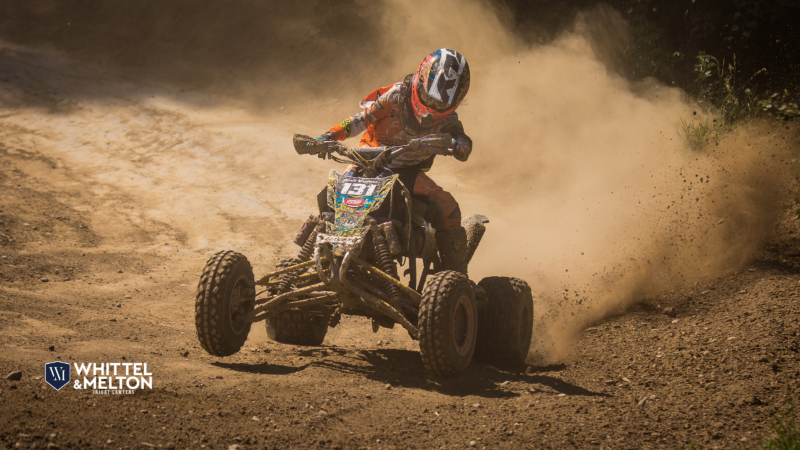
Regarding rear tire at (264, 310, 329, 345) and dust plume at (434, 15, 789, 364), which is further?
dust plume at (434, 15, 789, 364)

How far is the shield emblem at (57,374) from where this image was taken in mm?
4386

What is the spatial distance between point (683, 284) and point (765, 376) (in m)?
2.65

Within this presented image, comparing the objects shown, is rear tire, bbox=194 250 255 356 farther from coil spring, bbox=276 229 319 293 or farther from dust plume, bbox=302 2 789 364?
dust plume, bbox=302 2 789 364

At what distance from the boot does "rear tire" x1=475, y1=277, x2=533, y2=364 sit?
1.16 ft

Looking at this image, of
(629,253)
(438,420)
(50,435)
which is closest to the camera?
(50,435)

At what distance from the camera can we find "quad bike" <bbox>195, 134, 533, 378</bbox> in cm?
529

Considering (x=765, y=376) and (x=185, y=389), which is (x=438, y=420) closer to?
(x=185, y=389)

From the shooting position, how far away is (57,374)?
4.56 m

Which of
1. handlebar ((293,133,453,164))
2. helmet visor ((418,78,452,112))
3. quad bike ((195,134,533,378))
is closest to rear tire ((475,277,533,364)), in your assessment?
quad bike ((195,134,533,378))

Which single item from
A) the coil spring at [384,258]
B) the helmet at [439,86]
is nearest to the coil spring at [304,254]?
the coil spring at [384,258]

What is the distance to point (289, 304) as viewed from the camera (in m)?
5.73

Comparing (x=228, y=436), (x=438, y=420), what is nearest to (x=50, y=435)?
(x=228, y=436)

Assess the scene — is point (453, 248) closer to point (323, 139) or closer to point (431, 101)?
point (431, 101)

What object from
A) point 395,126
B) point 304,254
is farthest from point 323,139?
point 304,254
